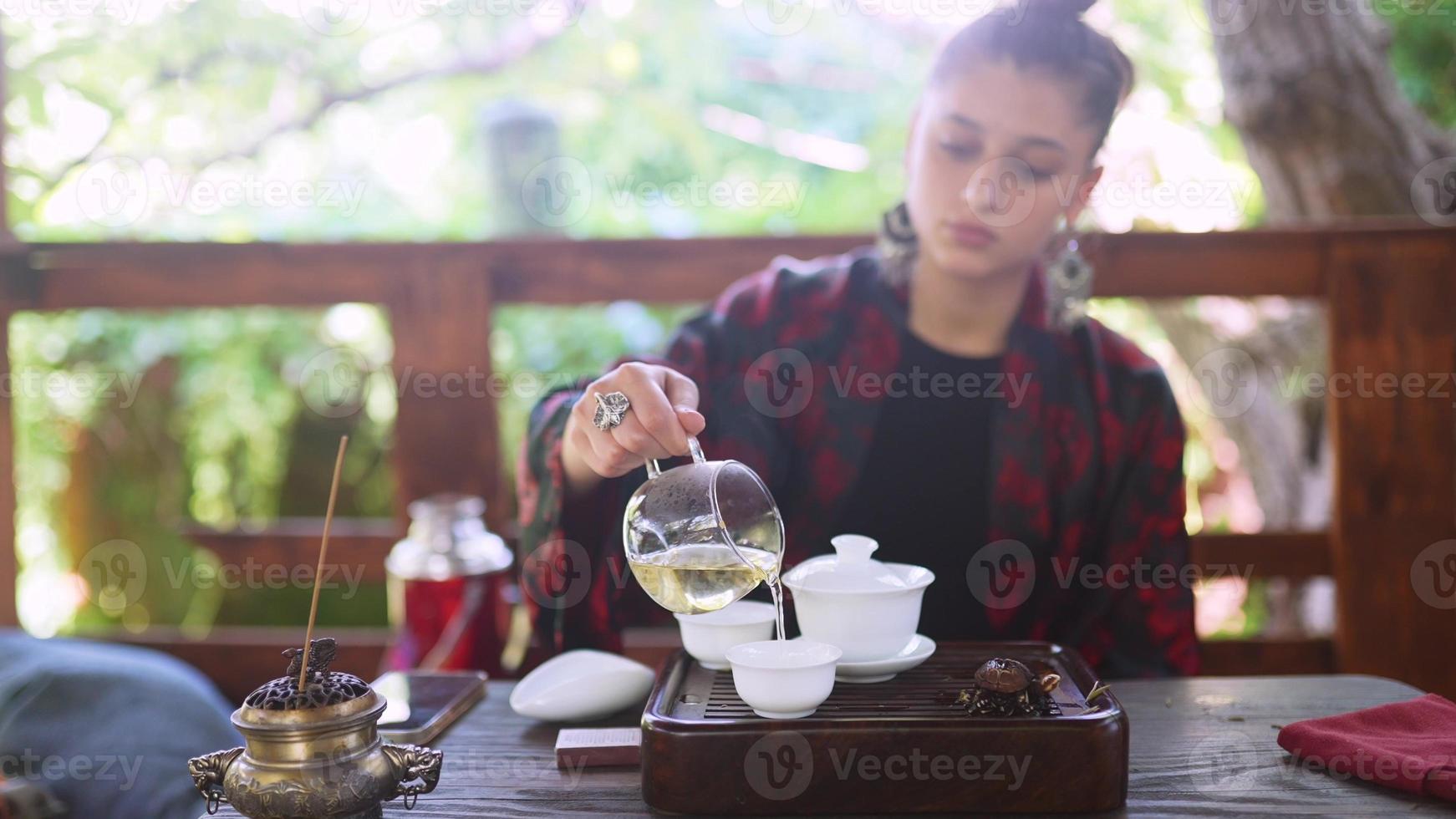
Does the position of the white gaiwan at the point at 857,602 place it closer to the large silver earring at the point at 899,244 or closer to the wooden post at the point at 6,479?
the large silver earring at the point at 899,244

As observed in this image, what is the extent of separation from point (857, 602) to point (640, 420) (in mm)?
331

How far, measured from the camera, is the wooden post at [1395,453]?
2254 mm

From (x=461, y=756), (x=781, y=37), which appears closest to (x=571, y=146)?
(x=781, y=37)

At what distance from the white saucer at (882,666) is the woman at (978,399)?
62cm

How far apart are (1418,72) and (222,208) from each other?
4.37m

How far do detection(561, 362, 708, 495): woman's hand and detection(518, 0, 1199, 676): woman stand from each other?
0.35 m

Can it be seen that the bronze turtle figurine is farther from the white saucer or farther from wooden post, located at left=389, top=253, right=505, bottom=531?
wooden post, located at left=389, top=253, right=505, bottom=531

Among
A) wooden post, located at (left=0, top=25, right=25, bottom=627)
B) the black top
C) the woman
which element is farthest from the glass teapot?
wooden post, located at (left=0, top=25, right=25, bottom=627)

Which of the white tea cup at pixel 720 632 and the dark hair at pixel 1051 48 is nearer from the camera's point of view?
the white tea cup at pixel 720 632

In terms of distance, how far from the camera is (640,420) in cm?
131

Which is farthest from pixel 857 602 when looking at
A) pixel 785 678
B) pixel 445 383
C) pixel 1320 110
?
pixel 1320 110

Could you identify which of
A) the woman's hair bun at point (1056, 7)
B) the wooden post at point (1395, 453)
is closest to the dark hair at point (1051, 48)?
the woman's hair bun at point (1056, 7)

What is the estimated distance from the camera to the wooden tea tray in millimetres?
1065

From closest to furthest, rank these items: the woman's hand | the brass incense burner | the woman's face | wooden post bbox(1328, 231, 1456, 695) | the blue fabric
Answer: the brass incense burner < the woman's hand < the woman's face < the blue fabric < wooden post bbox(1328, 231, 1456, 695)
